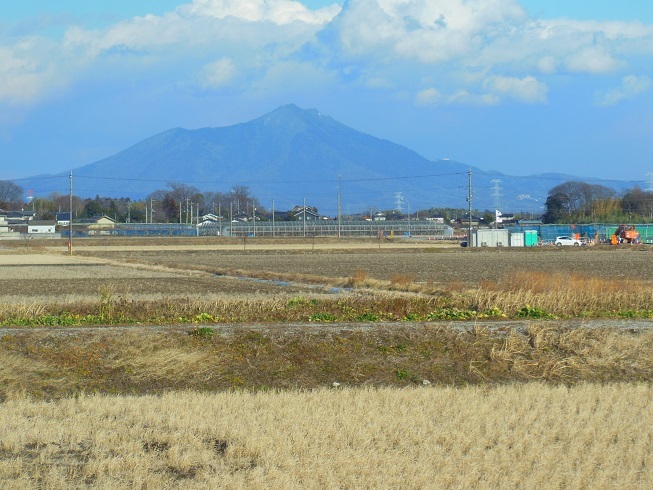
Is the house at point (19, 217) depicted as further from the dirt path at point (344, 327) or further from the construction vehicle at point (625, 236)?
the dirt path at point (344, 327)

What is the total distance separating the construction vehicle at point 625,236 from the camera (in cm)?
8425

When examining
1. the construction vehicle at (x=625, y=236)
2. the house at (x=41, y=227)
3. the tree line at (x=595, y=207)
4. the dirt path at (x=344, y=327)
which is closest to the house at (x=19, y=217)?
the house at (x=41, y=227)

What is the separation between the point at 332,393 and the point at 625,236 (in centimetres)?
7882

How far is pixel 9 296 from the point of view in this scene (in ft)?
92.8

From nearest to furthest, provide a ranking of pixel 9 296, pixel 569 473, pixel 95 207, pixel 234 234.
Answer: pixel 569 473 < pixel 9 296 < pixel 234 234 < pixel 95 207

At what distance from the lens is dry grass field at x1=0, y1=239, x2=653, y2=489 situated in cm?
834

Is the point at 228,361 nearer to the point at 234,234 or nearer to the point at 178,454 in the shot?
the point at 178,454

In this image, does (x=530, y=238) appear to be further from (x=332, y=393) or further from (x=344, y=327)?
(x=332, y=393)

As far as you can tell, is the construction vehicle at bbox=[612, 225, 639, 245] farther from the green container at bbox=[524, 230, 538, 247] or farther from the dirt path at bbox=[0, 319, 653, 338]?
the dirt path at bbox=[0, 319, 653, 338]

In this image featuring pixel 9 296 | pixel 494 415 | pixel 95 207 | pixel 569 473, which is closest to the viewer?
pixel 569 473

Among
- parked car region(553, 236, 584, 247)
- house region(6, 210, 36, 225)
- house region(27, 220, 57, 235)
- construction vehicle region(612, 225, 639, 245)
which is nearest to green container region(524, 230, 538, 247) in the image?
parked car region(553, 236, 584, 247)

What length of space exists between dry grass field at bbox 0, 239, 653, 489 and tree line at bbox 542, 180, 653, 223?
371ft

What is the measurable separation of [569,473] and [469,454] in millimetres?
1102

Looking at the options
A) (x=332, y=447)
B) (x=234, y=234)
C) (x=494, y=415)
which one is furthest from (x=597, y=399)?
(x=234, y=234)
